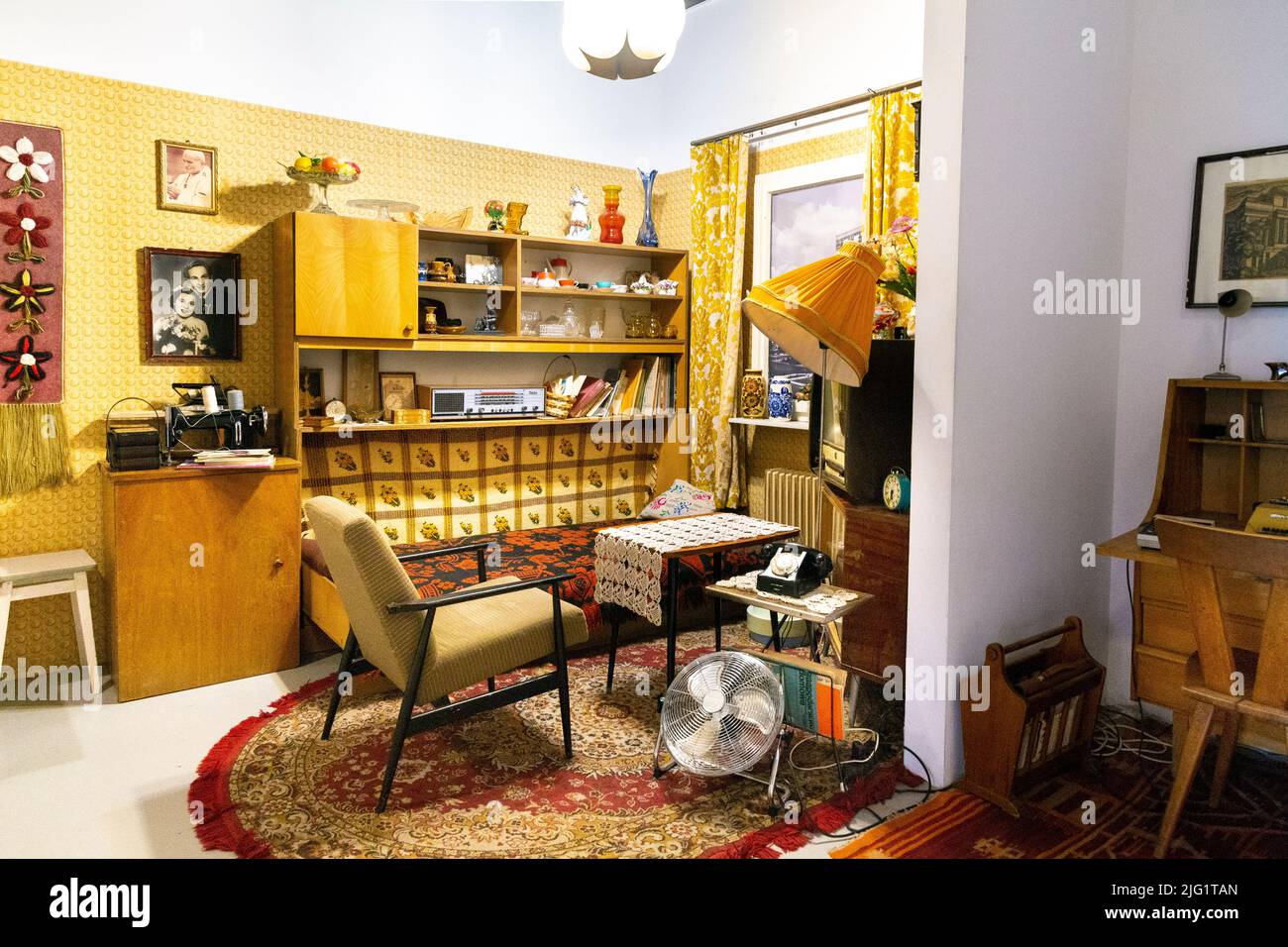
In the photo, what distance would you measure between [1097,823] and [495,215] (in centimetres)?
396

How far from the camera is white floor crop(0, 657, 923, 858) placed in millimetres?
2602

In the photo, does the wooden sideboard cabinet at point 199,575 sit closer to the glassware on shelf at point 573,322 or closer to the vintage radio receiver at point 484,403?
the vintage radio receiver at point 484,403

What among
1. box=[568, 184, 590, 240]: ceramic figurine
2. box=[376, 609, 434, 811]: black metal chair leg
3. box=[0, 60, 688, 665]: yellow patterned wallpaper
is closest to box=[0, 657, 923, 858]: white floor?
box=[376, 609, 434, 811]: black metal chair leg

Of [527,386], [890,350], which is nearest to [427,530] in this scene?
[527,386]

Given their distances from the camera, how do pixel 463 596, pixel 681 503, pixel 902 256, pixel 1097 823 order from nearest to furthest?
pixel 1097 823 < pixel 463 596 < pixel 902 256 < pixel 681 503

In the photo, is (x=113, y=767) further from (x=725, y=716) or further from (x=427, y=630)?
(x=725, y=716)

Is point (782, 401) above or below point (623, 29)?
below

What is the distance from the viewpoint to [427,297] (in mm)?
4801

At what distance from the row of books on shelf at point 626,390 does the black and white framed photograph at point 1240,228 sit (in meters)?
2.91

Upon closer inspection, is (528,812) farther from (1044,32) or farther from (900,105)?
(900,105)

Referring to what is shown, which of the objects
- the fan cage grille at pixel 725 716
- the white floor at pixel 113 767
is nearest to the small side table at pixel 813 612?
the fan cage grille at pixel 725 716

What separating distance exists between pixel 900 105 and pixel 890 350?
156 centimetres

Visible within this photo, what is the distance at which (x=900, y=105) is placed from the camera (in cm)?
411

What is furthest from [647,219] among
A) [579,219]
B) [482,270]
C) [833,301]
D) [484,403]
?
[833,301]
